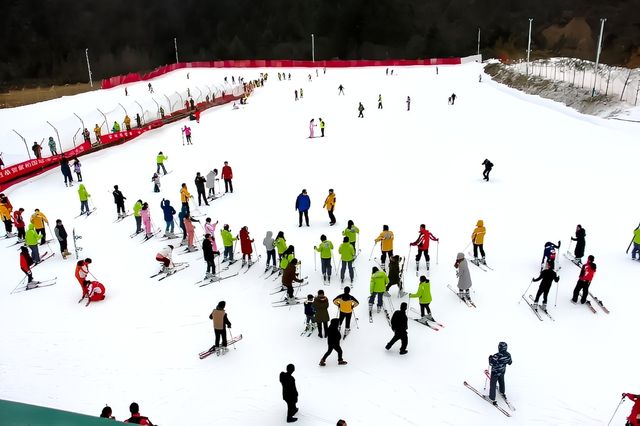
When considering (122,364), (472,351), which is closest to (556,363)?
(472,351)

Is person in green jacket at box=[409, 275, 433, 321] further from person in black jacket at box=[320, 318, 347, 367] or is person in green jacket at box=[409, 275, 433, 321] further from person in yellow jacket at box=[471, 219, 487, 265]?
person in yellow jacket at box=[471, 219, 487, 265]

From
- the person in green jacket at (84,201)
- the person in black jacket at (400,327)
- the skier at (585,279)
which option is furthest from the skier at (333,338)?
the person in green jacket at (84,201)

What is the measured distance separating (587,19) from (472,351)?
113735 mm

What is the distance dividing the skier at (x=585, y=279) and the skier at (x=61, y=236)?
13.8m

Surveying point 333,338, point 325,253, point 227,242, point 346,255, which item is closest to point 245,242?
point 227,242

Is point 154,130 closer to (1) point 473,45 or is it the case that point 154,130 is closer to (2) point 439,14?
(1) point 473,45

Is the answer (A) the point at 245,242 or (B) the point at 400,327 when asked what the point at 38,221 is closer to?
(A) the point at 245,242

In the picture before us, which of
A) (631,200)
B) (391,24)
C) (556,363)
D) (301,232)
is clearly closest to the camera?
(556,363)

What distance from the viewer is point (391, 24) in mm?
115000

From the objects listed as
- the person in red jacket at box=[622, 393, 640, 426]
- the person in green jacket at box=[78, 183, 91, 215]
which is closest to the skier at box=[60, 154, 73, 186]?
the person in green jacket at box=[78, 183, 91, 215]

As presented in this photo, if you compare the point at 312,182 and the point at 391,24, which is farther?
the point at 391,24

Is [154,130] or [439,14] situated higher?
[439,14]

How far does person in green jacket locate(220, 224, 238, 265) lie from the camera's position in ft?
43.5

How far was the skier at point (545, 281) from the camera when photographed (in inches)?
414
